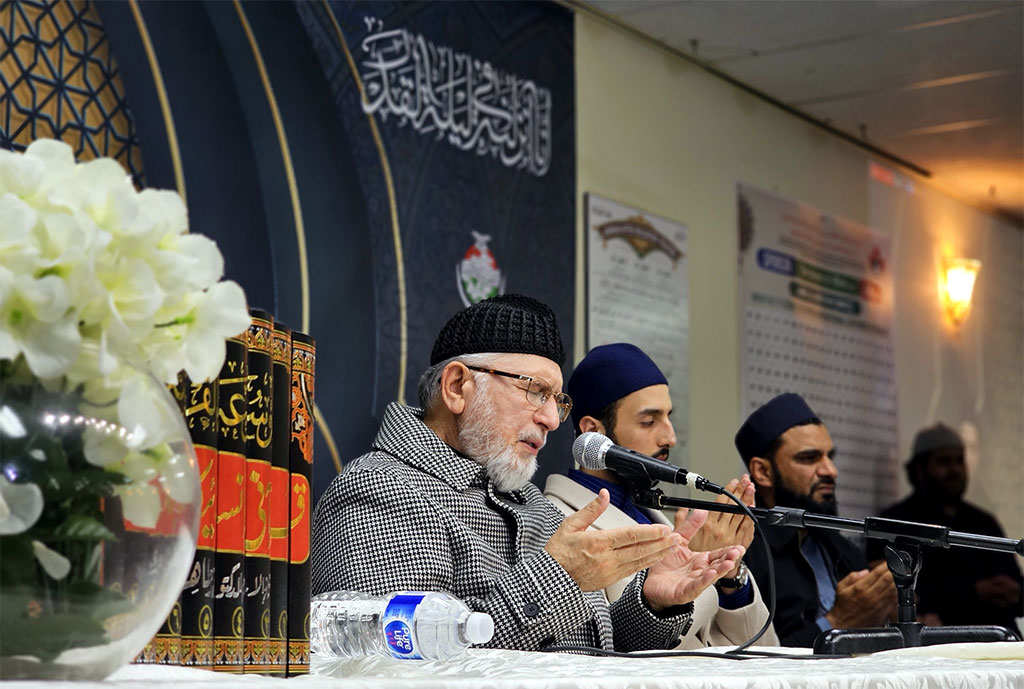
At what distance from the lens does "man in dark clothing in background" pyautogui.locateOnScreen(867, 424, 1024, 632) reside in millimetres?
6047

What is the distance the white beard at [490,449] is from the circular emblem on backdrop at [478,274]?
1705 mm

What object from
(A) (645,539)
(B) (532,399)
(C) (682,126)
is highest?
(C) (682,126)

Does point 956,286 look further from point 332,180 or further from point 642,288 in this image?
point 332,180

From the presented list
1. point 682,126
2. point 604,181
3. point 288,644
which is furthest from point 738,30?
point 288,644

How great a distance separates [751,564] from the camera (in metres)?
3.74

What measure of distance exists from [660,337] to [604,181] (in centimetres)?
65

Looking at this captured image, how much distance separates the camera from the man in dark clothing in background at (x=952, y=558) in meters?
6.05

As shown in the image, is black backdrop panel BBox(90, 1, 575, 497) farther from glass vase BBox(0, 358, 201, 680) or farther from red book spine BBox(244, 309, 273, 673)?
glass vase BBox(0, 358, 201, 680)

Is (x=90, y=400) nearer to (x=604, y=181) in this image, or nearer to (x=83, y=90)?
(x=83, y=90)

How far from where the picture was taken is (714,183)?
5668mm

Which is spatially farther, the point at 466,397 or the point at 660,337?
the point at 660,337

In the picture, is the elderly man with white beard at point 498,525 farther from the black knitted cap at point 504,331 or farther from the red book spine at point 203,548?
the red book spine at point 203,548

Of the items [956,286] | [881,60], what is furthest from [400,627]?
[956,286]

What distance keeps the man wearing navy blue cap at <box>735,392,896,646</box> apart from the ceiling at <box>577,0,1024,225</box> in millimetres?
1588
